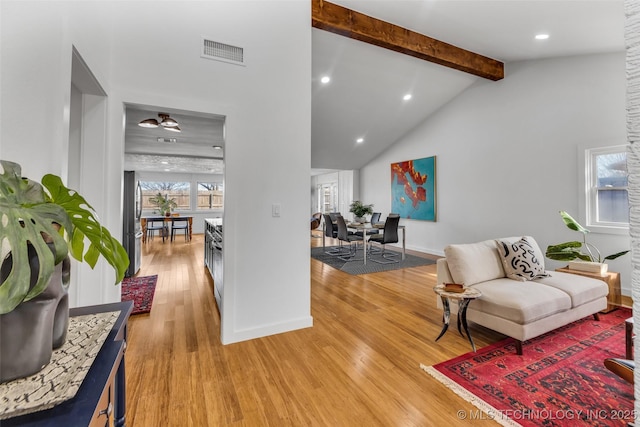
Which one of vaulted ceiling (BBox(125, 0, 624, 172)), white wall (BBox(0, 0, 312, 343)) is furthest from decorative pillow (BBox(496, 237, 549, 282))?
vaulted ceiling (BBox(125, 0, 624, 172))

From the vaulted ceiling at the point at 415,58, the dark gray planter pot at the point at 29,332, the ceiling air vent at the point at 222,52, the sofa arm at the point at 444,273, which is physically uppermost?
the vaulted ceiling at the point at 415,58

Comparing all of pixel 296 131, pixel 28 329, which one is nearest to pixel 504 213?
pixel 296 131

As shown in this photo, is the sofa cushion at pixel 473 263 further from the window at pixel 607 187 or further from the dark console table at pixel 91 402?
the dark console table at pixel 91 402

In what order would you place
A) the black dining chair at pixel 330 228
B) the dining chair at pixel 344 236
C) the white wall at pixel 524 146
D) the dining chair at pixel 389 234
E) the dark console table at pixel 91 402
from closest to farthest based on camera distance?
the dark console table at pixel 91 402, the white wall at pixel 524 146, the dining chair at pixel 389 234, the dining chair at pixel 344 236, the black dining chair at pixel 330 228

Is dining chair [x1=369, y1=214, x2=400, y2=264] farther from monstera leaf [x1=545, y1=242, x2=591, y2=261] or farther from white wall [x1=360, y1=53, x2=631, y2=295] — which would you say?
monstera leaf [x1=545, y1=242, x2=591, y2=261]

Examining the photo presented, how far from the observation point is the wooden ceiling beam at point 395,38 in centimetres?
330

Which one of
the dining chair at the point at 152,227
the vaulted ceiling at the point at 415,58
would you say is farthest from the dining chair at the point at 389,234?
the dining chair at the point at 152,227

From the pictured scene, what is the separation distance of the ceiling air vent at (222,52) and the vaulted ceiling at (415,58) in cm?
58

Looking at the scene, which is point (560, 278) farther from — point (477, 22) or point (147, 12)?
point (147, 12)

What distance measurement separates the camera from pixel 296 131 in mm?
2664

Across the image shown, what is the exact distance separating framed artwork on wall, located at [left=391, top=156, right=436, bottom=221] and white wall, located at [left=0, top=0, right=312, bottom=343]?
4.33 metres

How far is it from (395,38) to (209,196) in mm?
8893

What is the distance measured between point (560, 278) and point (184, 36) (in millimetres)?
4093

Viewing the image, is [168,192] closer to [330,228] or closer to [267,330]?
[330,228]
